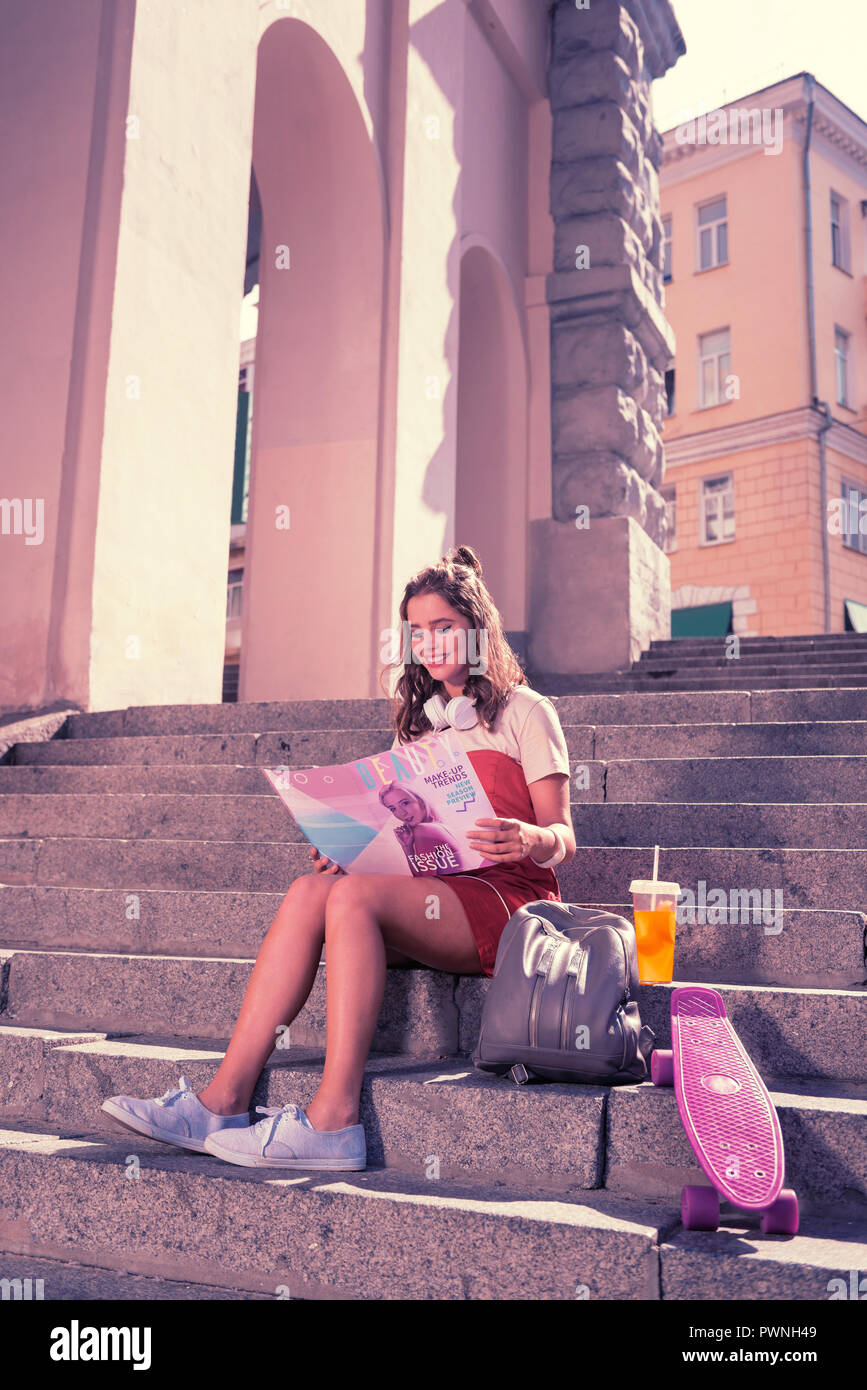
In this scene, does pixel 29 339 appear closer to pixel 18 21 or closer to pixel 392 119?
pixel 18 21

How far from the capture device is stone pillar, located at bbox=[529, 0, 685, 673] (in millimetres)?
9281

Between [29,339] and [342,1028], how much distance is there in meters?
4.35

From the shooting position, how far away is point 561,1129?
85.2 inches

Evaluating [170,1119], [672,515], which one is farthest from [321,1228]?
[672,515]

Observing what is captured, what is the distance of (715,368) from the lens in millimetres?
19328

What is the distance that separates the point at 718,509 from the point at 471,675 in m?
16.9

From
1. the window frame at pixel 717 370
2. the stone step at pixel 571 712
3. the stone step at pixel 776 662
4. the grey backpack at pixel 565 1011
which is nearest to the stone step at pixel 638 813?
the stone step at pixel 571 712

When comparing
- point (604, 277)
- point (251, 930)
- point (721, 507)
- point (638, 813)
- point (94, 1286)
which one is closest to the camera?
point (94, 1286)

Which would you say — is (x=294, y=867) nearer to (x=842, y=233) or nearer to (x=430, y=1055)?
(x=430, y=1055)

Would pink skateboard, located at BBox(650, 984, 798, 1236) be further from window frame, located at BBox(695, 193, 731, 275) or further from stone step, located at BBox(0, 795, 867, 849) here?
window frame, located at BBox(695, 193, 731, 275)

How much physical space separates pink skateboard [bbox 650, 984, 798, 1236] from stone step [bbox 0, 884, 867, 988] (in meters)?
0.62

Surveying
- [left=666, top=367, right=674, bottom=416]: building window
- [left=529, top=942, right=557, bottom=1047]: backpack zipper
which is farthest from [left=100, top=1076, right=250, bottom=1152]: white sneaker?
[left=666, top=367, right=674, bottom=416]: building window

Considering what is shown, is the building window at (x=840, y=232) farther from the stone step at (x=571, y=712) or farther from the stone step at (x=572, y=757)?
the stone step at (x=572, y=757)
